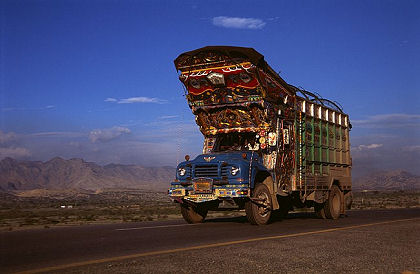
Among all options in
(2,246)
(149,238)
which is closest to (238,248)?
(149,238)

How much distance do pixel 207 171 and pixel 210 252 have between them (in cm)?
602

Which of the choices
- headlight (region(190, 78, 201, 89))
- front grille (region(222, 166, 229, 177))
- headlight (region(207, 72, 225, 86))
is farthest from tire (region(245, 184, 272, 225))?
headlight (region(190, 78, 201, 89))

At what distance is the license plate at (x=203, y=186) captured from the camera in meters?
14.1

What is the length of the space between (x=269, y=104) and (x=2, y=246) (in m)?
9.14

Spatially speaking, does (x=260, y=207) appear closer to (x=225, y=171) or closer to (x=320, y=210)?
(x=225, y=171)

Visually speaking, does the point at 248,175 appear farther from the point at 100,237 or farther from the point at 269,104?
the point at 100,237

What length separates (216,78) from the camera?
1559cm

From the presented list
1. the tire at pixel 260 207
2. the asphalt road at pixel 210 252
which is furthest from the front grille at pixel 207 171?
the asphalt road at pixel 210 252

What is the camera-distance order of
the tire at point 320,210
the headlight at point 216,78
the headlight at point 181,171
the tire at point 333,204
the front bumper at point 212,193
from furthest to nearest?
the tire at point 320,210
the tire at point 333,204
the headlight at point 216,78
the headlight at point 181,171
the front bumper at point 212,193

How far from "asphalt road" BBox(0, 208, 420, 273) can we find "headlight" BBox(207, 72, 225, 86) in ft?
17.7

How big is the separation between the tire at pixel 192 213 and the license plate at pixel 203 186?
148 cm

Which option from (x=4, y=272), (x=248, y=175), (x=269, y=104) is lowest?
(x=4, y=272)

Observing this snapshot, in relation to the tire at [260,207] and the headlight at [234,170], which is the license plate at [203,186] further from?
the tire at [260,207]

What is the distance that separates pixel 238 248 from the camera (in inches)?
350
